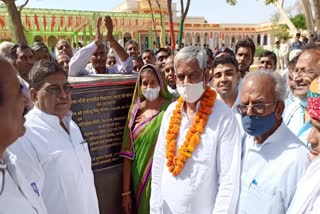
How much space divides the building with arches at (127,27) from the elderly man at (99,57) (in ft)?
26.8

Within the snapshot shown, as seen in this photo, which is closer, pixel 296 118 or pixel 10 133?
pixel 10 133

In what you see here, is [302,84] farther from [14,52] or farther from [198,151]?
[14,52]

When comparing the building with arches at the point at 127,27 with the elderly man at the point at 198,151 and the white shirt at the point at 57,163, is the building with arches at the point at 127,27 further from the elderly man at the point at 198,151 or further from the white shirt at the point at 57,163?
the white shirt at the point at 57,163

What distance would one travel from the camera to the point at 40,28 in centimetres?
2369

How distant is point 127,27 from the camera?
2927cm

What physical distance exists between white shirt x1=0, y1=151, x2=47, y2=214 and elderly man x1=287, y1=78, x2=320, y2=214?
1.15 meters

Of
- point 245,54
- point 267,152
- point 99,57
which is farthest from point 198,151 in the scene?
point 245,54

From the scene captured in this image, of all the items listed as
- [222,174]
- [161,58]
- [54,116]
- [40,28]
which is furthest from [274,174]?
[40,28]

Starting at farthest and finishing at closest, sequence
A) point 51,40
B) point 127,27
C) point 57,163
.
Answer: point 127,27, point 51,40, point 57,163

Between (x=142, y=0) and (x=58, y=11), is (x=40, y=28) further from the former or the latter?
(x=142, y=0)

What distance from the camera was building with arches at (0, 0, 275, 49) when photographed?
76.2 feet

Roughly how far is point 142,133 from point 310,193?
1.66 meters

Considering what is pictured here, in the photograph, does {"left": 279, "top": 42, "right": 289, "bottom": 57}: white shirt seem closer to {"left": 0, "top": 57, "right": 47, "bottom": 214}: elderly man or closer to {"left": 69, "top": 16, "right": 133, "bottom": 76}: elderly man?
{"left": 69, "top": 16, "right": 133, "bottom": 76}: elderly man

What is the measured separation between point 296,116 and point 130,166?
149cm
